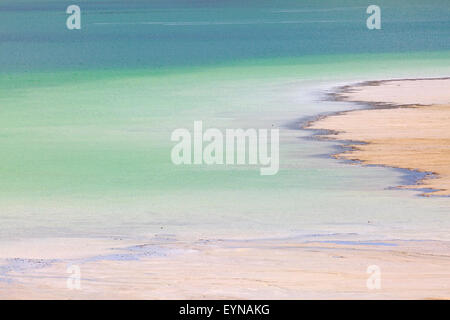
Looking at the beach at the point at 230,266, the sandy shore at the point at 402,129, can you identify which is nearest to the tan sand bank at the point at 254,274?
the beach at the point at 230,266

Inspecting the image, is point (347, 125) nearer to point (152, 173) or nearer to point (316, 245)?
point (152, 173)

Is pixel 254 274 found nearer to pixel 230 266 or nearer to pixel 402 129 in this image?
pixel 230 266

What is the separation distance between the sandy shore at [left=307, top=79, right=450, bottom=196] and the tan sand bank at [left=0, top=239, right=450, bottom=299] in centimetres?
205

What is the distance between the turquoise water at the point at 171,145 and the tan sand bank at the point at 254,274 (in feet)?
1.86

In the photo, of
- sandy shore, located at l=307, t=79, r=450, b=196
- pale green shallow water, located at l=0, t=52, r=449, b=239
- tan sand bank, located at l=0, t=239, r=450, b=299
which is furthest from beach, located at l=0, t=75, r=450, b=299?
sandy shore, located at l=307, t=79, r=450, b=196

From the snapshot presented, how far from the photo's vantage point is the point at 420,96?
46.4 feet

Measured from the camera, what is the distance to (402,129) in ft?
36.4

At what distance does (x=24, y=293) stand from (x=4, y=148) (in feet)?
19.8

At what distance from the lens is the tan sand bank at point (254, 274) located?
5.46m

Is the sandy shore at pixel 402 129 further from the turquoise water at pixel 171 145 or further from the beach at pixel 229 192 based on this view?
the turquoise water at pixel 171 145

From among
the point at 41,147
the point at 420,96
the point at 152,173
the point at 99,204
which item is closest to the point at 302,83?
the point at 420,96

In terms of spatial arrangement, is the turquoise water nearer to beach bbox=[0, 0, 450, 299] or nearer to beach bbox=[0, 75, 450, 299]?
beach bbox=[0, 0, 450, 299]

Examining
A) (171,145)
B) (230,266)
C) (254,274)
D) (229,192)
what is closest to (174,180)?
(229,192)
